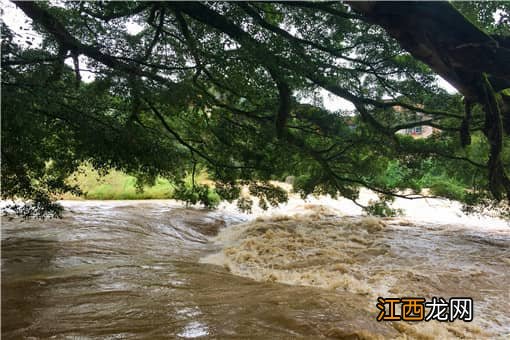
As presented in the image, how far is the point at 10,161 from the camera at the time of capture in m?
3.38

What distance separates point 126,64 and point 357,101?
3.42m

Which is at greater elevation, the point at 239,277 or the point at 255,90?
the point at 255,90

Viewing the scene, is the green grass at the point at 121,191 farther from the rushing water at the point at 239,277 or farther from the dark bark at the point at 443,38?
the dark bark at the point at 443,38

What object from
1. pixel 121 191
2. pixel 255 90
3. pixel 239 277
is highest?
pixel 255 90

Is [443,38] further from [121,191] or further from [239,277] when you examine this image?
[121,191]

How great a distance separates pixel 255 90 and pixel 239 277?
2915 mm

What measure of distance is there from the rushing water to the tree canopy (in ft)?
3.67

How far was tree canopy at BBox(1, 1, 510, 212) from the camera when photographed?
135 inches

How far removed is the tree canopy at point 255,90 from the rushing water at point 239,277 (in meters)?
1.12

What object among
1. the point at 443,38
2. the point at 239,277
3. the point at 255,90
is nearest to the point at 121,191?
the point at 255,90

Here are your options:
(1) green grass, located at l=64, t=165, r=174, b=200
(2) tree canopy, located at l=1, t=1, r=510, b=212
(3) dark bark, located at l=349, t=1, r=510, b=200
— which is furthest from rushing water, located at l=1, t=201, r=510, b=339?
(1) green grass, located at l=64, t=165, r=174, b=200

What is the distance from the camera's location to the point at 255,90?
5.38 m

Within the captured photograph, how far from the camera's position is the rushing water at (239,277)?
277 cm

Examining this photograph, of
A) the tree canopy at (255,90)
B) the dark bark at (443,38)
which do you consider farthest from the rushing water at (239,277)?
the dark bark at (443,38)
